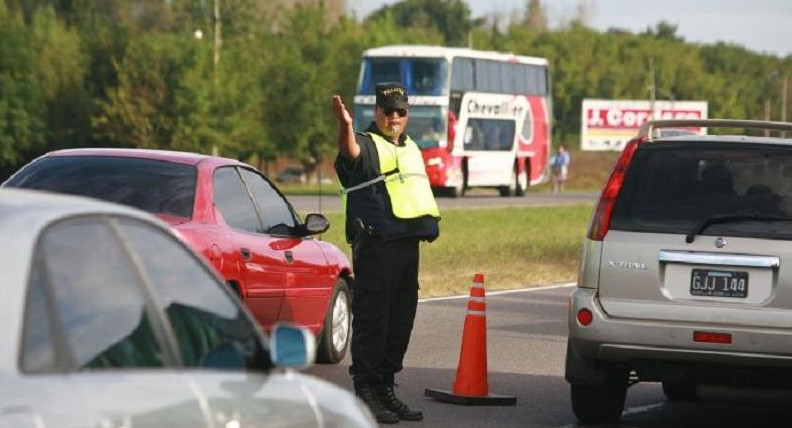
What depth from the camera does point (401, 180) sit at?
1134 centimetres

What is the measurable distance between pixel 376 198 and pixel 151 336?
6.13 meters

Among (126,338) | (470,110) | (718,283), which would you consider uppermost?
(126,338)

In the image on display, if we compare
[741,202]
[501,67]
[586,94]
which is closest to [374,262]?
[741,202]

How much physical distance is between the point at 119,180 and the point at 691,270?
348 centimetres

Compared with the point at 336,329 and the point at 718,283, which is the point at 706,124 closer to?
the point at 718,283

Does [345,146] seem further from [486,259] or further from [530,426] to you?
[486,259]

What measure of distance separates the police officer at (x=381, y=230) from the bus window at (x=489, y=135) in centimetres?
4817

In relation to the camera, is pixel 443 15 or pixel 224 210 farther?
pixel 443 15

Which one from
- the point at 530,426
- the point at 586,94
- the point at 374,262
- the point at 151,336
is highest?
the point at 151,336

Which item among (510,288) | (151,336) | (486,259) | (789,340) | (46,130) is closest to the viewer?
(151,336)

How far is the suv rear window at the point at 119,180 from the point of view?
38.9 feet

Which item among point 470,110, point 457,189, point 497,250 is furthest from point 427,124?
point 497,250

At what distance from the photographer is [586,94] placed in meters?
154

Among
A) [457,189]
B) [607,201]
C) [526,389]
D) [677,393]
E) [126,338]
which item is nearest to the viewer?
[126,338]
